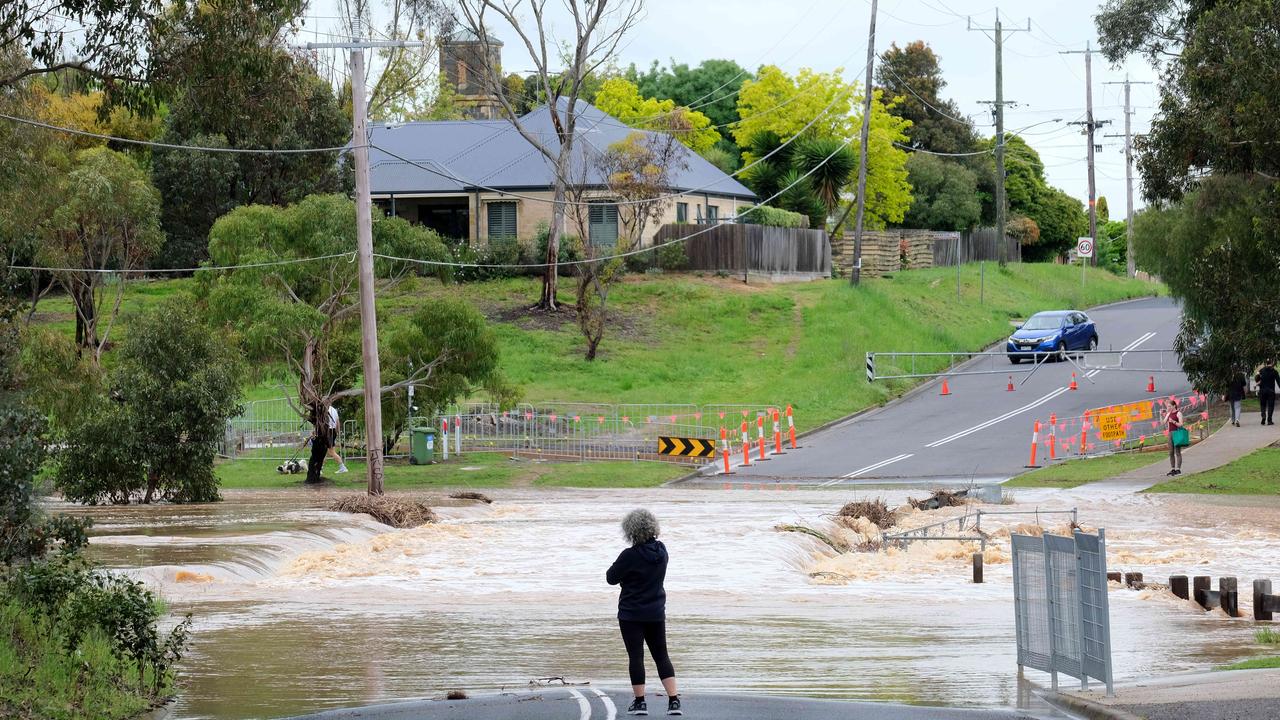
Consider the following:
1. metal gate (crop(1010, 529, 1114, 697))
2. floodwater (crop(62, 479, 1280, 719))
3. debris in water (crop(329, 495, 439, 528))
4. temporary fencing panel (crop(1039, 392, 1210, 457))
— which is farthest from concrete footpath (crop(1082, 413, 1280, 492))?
metal gate (crop(1010, 529, 1114, 697))

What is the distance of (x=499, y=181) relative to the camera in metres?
63.3

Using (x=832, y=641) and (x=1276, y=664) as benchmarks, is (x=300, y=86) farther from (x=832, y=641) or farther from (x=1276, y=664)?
(x=1276, y=664)

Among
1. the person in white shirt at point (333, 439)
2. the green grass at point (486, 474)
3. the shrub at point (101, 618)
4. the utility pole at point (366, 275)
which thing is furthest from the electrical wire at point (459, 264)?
the shrub at point (101, 618)

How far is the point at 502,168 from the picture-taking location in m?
64.4

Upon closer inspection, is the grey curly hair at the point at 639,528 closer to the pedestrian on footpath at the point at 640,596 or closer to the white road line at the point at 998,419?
the pedestrian on footpath at the point at 640,596

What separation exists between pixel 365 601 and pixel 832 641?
6.97m

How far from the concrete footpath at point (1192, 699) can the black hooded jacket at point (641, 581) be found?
325cm

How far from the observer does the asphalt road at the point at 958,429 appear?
124 feet

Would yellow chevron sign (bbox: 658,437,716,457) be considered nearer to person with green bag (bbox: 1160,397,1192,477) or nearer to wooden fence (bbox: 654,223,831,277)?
person with green bag (bbox: 1160,397,1192,477)

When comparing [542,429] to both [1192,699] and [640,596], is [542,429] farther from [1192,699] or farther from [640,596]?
[1192,699]

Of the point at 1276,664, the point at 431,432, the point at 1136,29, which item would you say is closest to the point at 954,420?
the point at 1136,29

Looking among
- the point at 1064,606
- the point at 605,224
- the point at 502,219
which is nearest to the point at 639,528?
the point at 1064,606

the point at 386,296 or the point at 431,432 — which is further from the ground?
the point at 386,296

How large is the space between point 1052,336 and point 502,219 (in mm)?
23826
